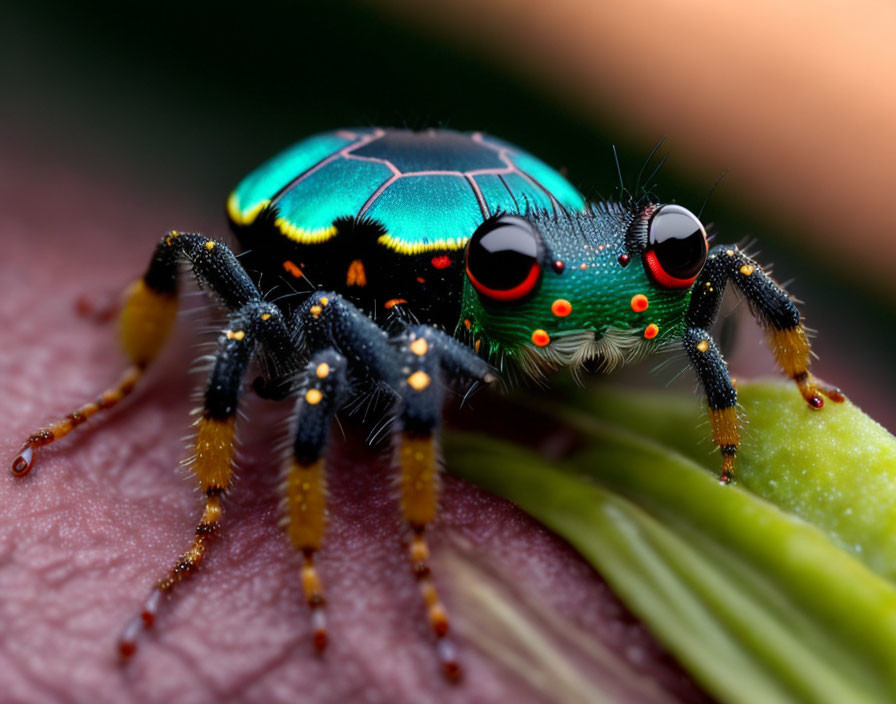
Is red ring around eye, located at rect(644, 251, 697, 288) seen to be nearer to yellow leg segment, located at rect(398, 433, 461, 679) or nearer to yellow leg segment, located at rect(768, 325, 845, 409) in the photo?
yellow leg segment, located at rect(768, 325, 845, 409)

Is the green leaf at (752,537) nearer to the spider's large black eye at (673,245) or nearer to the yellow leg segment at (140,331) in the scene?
the spider's large black eye at (673,245)

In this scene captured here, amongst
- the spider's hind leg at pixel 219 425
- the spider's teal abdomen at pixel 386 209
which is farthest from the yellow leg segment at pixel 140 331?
the spider's hind leg at pixel 219 425

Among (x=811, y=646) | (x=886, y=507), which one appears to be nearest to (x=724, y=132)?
(x=886, y=507)

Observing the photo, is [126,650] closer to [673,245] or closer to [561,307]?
[561,307]

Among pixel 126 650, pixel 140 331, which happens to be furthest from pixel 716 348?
pixel 140 331

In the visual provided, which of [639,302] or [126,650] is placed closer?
[126,650]

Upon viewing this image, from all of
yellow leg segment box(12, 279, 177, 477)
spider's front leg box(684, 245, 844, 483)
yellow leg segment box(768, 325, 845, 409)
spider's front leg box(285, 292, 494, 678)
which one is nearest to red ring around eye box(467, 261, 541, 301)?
spider's front leg box(285, 292, 494, 678)
